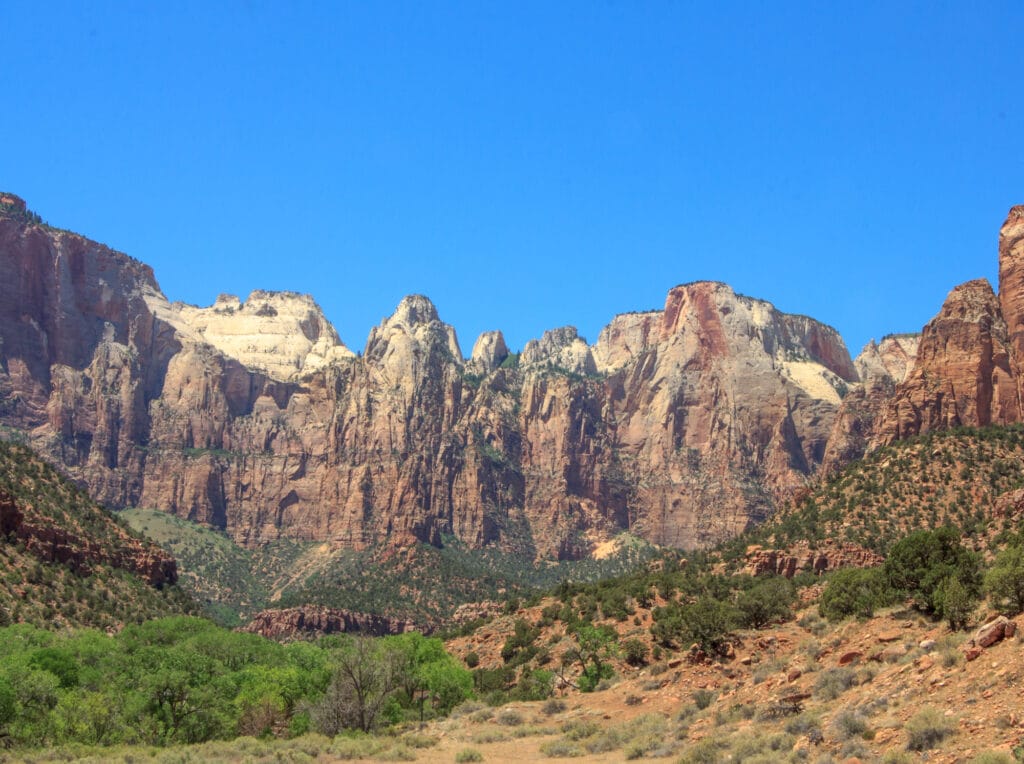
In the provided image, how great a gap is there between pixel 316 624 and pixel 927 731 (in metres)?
125

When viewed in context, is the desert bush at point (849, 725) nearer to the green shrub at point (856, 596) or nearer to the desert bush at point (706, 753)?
the desert bush at point (706, 753)

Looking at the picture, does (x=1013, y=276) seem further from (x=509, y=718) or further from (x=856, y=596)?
(x=509, y=718)

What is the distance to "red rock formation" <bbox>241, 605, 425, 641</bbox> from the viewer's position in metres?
146

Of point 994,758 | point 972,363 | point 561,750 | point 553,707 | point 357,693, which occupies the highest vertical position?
point 972,363

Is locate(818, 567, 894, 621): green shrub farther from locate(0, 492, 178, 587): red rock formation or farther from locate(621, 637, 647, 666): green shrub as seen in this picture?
locate(0, 492, 178, 587): red rock formation

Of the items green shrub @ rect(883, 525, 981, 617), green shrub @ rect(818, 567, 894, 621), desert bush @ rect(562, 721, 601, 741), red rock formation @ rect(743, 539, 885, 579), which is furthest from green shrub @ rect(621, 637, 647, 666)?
desert bush @ rect(562, 721, 601, 741)

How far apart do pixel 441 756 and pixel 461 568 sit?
14493 centimetres

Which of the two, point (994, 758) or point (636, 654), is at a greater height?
point (636, 654)

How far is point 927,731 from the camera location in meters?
30.7

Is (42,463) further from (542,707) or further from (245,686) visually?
(542,707)

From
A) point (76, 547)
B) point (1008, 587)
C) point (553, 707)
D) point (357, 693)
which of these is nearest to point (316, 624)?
point (76, 547)

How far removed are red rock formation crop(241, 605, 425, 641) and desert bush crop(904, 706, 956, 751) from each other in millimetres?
117190

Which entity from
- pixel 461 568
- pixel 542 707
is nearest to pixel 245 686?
pixel 542 707

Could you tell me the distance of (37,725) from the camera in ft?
178
